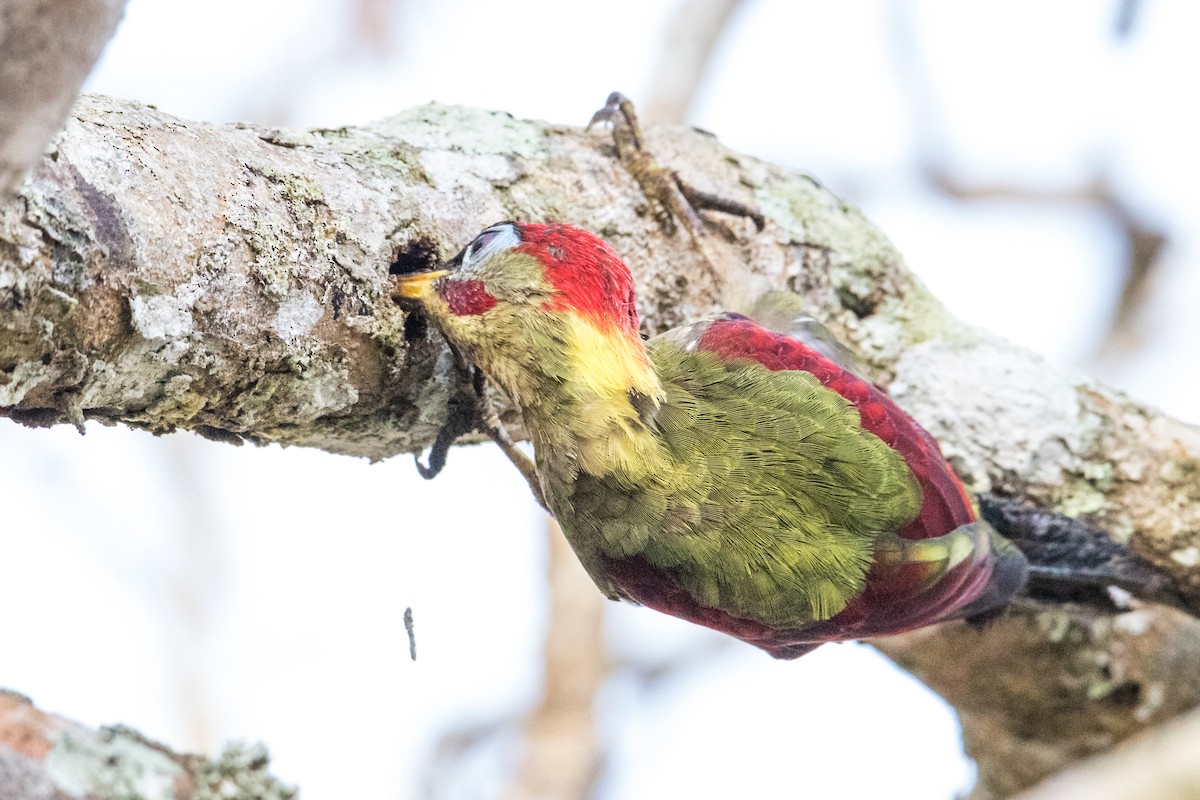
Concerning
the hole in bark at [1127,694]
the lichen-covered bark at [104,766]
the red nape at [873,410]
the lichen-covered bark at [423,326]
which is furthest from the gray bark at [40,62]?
the hole in bark at [1127,694]

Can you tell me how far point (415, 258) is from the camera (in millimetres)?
A: 1956

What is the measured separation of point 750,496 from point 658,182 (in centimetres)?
72

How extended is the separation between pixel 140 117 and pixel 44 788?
919mm

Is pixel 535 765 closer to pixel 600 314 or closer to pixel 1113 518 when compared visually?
pixel 1113 518

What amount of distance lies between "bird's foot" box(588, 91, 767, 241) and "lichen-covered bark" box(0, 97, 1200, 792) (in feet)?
0.11

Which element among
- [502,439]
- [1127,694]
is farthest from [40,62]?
[1127,694]

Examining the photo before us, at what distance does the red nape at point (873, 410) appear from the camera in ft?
7.13

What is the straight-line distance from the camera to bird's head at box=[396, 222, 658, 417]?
1868mm

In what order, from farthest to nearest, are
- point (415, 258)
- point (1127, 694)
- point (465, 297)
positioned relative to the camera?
point (1127, 694)
point (415, 258)
point (465, 297)

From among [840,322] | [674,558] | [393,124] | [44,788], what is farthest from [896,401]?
[44,788]

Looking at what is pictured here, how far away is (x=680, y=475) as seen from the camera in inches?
78.9

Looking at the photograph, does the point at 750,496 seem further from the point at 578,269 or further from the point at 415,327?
the point at 415,327

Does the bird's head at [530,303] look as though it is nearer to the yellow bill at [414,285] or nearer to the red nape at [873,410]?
the yellow bill at [414,285]

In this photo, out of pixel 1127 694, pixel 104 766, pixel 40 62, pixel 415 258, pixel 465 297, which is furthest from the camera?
pixel 1127 694
